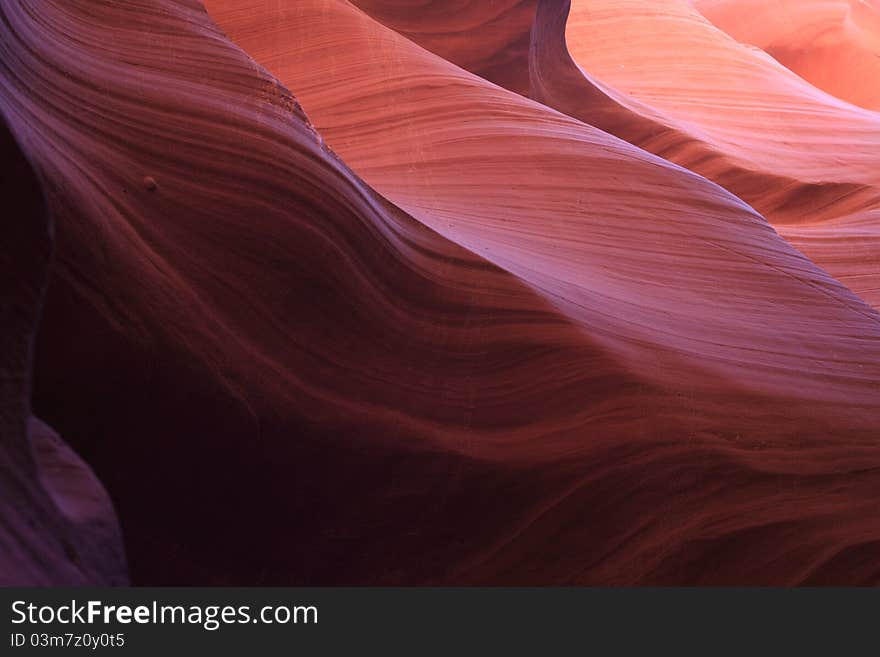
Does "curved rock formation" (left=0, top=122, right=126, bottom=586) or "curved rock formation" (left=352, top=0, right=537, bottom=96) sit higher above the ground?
"curved rock formation" (left=352, top=0, right=537, bottom=96)

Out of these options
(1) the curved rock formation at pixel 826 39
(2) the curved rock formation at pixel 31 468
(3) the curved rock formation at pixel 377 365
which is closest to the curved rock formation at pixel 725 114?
(3) the curved rock formation at pixel 377 365

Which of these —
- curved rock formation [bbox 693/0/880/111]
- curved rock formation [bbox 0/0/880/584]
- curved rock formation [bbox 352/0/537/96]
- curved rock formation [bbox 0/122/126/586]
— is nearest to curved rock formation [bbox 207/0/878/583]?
curved rock formation [bbox 0/0/880/584]

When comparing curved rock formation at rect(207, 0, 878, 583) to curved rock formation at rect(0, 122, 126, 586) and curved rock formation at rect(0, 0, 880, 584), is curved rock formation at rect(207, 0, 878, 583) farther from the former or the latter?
curved rock formation at rect(0, 122, 126, 586)

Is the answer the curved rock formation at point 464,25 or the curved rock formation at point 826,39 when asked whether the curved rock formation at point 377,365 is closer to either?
the curved rock formation at point 464,25

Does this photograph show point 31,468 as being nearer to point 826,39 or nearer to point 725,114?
point 725,114

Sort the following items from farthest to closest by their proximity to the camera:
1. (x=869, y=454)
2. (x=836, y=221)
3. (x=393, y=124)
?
1. (x=836, y=221)
2. (x=393, y=124)
3. (x=869, y=454)

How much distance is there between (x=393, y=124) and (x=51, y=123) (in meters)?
0.83

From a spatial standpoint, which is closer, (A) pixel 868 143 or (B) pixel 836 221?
(B) pixel 836 221

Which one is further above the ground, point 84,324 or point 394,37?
point 394,37

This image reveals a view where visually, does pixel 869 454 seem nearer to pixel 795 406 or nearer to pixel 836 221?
pixel 795 406

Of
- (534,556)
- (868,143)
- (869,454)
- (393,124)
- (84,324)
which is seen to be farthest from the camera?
(868,143)

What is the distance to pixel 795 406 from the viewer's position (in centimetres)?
145

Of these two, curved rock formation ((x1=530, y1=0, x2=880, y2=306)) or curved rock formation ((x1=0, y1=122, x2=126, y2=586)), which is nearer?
curved rock formation ((x1=0, y1=122, x2=126, y2=586))

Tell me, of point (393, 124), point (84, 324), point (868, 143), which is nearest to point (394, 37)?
point (393, 124)
